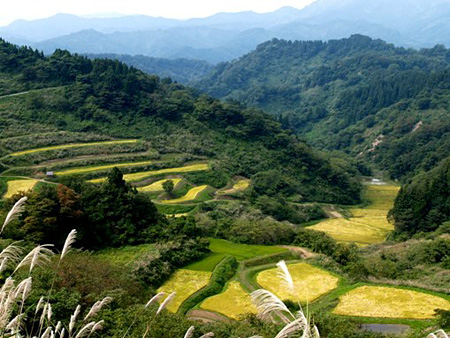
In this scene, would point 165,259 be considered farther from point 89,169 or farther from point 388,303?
point 89,169

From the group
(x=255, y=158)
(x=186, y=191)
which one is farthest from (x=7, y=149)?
(x=255, y=158)

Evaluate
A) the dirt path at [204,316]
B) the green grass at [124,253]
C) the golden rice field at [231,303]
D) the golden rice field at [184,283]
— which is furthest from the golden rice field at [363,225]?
the dirt path at [204,316]

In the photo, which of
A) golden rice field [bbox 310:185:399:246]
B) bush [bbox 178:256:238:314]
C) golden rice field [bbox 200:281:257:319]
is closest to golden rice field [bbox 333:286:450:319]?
golden rice field [bbox 200:281:257:319]

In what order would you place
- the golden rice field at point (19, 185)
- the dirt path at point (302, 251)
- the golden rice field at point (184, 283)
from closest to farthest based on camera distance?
the golden rice field at point (184, 283), the dirt path at point (302, 251), the golden rice field at point (19, 185)

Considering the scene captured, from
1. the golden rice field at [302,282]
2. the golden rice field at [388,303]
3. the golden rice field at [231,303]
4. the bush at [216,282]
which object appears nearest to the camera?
the golden rice field at [388,303]

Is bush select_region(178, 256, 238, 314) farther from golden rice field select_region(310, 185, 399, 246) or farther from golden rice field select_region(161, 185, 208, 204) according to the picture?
golden rice field select_region(310, 185, 399, 246)

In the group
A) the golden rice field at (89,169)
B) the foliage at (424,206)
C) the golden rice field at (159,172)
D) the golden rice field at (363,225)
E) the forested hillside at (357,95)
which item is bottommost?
the golden rice field at (363,225)

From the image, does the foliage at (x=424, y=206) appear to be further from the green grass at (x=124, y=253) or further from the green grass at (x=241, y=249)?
the green grass at (x=124, y=253)

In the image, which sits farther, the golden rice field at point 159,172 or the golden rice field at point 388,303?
the golden rice field at point 159,172
